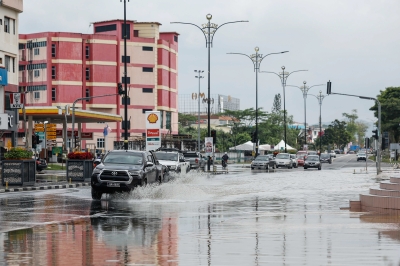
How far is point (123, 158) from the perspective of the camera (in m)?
28.1

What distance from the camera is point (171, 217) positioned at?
19.4 metres

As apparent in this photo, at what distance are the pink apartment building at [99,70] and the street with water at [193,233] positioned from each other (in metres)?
88.3

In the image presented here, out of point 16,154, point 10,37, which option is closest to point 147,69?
point 10,37

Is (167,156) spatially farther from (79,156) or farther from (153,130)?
(79,156)

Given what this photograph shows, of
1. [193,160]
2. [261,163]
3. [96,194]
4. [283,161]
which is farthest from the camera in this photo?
[283,161]

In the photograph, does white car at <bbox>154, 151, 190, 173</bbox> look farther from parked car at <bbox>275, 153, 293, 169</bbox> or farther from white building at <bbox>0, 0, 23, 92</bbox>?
parked car at <bbox>275, 153, 293, 169</bbox>

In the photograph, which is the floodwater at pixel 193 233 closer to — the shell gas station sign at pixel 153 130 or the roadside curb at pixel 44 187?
the roadside curb at pixel 44 187

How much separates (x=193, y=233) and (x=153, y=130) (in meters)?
32.0

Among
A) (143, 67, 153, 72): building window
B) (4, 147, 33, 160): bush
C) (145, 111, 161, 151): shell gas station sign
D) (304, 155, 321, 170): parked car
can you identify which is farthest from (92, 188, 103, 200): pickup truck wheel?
(143, 67, 153, 72): building window

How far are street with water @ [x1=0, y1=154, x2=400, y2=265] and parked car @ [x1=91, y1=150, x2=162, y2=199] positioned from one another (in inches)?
38.1

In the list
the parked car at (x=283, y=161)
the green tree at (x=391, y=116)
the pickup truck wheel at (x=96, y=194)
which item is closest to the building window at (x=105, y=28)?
the parked car at (x=283, y=161)

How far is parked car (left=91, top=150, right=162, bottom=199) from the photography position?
87.2 feet

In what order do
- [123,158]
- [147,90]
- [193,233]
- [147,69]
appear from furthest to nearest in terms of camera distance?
[147,90]
[147,69]
[123,158]
[193,233]

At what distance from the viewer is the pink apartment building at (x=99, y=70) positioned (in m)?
112
